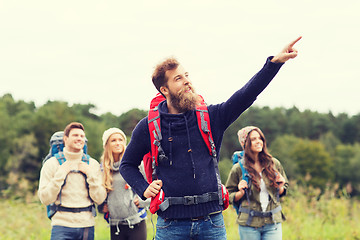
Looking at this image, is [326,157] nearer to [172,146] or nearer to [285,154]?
[285,154]

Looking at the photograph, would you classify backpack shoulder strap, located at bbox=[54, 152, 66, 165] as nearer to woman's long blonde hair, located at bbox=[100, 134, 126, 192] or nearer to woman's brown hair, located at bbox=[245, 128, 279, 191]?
woman's long blonde hair, located at bbox=[100, 134, 126, 192]

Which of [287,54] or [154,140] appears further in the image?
[154,140]

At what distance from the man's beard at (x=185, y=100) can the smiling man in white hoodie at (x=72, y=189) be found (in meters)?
2.60

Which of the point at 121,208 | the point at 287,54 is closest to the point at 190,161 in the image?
the point at 287,54

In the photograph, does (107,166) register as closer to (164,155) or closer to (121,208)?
(121,208)

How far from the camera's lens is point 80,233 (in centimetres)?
540

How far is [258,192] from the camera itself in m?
5.59

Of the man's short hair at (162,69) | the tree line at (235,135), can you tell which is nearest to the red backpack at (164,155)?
the man's short hair at (162,69)

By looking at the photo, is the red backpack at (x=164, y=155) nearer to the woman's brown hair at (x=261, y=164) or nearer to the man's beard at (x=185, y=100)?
the man's beard at (x=185, y=100)

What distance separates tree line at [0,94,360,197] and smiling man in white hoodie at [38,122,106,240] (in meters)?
24.0

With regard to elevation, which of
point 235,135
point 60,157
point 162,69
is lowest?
point 60,157

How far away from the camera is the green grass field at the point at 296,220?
8375 millimetres

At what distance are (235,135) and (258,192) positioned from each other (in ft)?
223

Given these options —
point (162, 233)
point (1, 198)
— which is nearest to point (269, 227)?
point (162, 233)
